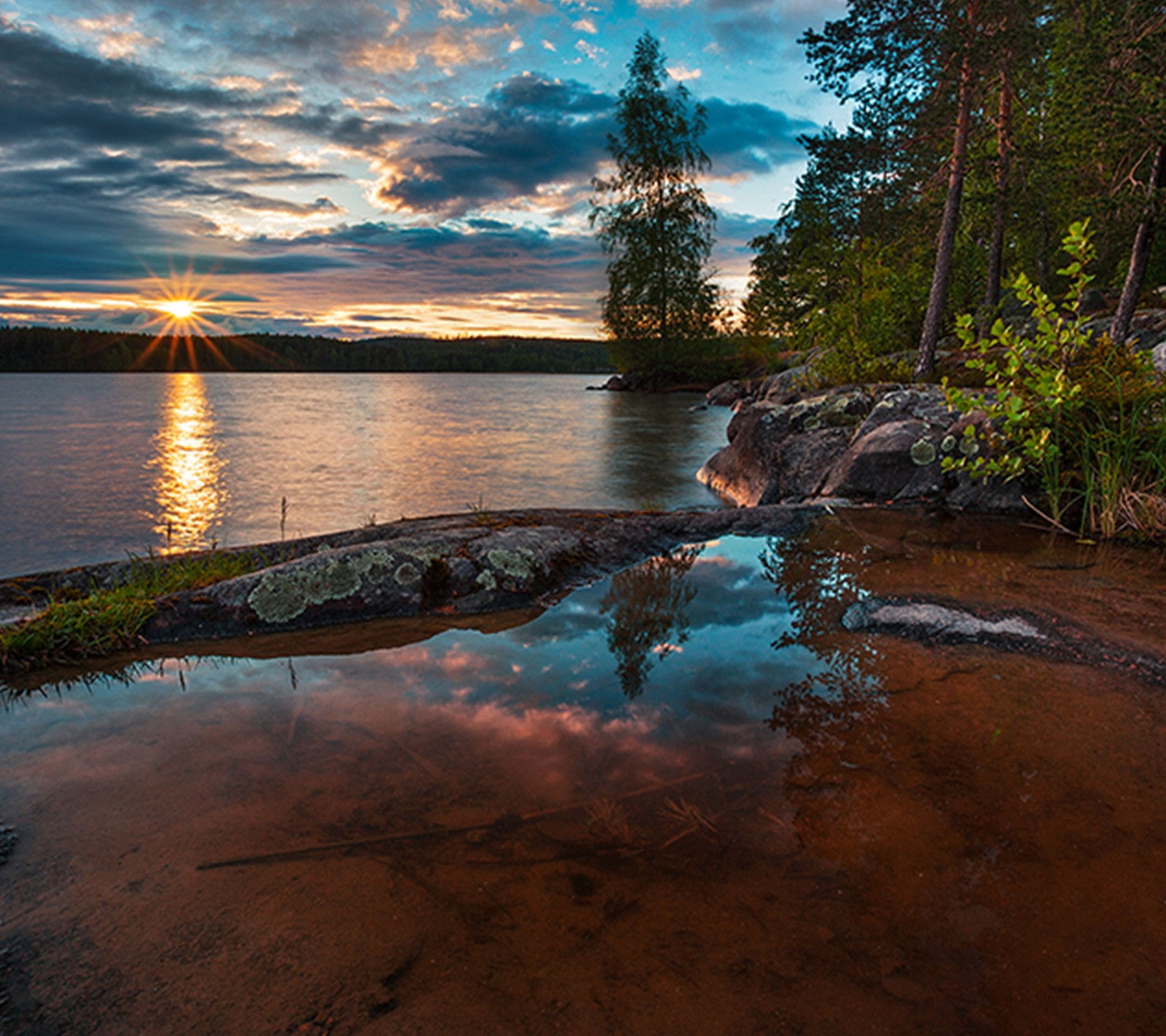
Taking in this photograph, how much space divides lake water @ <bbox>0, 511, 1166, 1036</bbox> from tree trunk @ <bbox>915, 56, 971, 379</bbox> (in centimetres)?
1591

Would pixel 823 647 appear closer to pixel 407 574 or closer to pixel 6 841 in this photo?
pixel 407 574

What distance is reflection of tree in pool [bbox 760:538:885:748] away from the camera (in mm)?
3031

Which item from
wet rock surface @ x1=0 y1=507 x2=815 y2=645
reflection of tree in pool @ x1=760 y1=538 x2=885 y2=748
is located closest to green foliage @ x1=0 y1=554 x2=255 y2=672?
wet rock surface @ x1=0 y1=507 x2=815 y2=645

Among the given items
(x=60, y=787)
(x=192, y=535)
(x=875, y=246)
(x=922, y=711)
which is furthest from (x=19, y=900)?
(x=875, y=246)

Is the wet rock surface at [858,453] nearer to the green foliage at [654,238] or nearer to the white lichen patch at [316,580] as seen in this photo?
the white lichen patch at [316,580]

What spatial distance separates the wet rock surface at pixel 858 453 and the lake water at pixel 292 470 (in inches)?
64.1

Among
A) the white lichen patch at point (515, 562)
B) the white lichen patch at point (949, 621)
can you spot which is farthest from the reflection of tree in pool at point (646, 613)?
the white lichen patch at point (949, 621)

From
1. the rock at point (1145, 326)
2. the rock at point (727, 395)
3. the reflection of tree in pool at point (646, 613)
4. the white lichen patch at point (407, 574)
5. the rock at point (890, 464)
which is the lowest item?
the reflection of tree in pool at point (646, 613)

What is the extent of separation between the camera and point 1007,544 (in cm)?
582

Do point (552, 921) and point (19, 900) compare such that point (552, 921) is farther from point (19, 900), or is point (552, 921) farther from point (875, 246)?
point (875, 246)

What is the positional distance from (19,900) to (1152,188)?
2094cm

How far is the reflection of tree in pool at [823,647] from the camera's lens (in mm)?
3031

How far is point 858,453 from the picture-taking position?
27.9 ft

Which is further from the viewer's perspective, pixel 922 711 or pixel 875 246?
pixel 875 246
